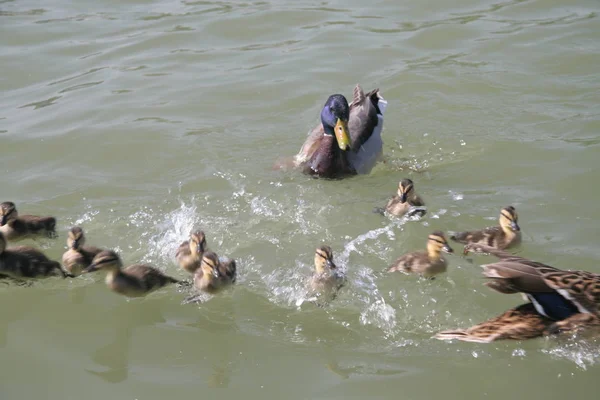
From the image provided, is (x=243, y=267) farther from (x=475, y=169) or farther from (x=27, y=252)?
(x=475, y=169)

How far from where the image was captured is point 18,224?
561 centimetres

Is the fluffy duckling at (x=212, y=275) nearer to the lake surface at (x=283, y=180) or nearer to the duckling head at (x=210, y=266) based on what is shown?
the duckling head at (x=210, y=266)

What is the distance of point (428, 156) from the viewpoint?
7.05 metres

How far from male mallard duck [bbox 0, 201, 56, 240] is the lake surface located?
0.55 feet

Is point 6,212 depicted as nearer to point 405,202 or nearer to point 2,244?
point 2,244

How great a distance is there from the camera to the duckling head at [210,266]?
4832 mm

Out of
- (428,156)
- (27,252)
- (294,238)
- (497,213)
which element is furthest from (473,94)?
(27,252)

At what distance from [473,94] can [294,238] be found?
3.28 meters

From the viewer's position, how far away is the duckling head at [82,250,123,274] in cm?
486

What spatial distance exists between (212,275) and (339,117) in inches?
99.6

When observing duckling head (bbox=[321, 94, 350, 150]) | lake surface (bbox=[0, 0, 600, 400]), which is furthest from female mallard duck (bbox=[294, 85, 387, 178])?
lake surface (bbox=[0, 0, 600, 400])

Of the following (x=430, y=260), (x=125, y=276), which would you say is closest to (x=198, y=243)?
(x=125, y=276)

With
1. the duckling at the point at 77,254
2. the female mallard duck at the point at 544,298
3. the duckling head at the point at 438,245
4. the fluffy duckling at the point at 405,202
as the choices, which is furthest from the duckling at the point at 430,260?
the duckling at the point at 77,254

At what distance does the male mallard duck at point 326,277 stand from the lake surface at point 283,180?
0.31ft
